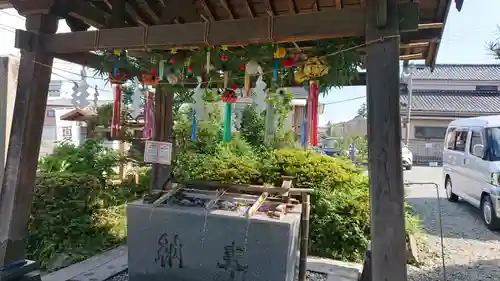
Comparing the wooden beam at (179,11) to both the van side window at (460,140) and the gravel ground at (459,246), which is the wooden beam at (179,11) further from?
the van side window at (460,140)

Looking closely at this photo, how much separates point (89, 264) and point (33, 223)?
124cm

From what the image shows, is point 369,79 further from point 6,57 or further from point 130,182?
point 130,182

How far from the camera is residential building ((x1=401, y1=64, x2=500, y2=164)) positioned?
21859mm

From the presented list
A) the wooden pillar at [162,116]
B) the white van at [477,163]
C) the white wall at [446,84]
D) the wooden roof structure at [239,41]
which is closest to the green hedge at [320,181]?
the wooden pillar at [162,116]

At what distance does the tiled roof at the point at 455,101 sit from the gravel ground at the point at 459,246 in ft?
50.1

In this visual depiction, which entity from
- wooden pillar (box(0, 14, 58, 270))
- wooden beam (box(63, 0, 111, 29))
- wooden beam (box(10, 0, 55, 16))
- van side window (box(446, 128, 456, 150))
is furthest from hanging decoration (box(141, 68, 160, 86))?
van side window (box(446, 128, 456, 150))

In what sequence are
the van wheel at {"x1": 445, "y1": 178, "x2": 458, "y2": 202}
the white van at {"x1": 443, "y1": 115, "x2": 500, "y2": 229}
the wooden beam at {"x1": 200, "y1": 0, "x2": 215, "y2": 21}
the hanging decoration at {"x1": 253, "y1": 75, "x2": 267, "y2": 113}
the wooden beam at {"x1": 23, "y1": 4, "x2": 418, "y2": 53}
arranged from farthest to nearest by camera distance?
the van wheel at {"x1": 445, "y1": 178, "x2": 458, "y2": 202}
the white van at {"x1": 443, "y1": 115, "x2": 500, "y2": 229}
the wooden beam at {"x1": 200, "y1": 0, "x2": 215, "y2": 21}
the hanging decoration at {"x1": 253, "y1": 75, "x2": 267, "y2": 113}
the wooden beam at {"x1": 23, "y1": 4, "x2": 418, "y2": 53}

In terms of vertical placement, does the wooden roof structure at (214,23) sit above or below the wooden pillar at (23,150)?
above

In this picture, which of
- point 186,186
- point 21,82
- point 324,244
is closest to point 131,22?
point 21,82

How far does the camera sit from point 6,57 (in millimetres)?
4098

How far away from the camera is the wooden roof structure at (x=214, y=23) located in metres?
2.62

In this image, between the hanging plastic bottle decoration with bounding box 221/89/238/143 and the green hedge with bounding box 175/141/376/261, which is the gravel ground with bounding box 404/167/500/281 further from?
the hanging plastic bottle decoration with bounding box 221/89/238/143

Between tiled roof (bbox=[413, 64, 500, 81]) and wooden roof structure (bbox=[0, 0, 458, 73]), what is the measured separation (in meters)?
23.7

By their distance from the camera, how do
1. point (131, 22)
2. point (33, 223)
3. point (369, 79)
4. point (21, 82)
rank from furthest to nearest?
point (33, 223) → point (131, 22) → point (21, 82) → point (369, 79)
